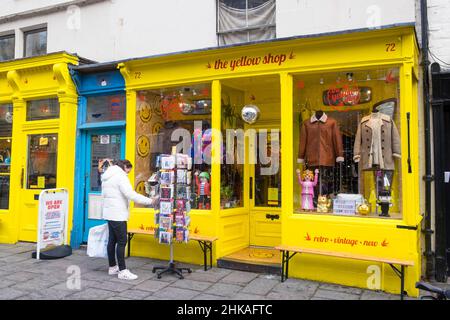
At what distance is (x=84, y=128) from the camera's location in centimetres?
883

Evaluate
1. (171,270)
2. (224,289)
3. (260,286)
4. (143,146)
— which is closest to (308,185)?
(260,286)

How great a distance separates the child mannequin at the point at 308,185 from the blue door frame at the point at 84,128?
12.6ft

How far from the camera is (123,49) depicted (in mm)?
9227

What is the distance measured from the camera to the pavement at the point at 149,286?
5480 mm

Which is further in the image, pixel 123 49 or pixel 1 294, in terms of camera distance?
pixel 123 49

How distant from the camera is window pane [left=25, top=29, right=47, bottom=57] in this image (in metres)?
10.3

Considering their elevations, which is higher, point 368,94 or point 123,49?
point 123,49

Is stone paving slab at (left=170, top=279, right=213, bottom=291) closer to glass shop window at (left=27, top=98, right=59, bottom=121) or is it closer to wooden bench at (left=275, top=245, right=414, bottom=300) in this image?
wooden bench at (left=275, top=245, right=414, bottom=300)

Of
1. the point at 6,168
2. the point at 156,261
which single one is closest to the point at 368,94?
the point at 156,261

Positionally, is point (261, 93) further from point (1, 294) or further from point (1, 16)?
point (1, 16)

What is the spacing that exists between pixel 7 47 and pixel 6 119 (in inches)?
91.8

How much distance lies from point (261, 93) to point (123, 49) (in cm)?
346

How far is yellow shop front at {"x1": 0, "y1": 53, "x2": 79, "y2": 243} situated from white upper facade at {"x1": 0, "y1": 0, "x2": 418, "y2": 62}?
4.06ft

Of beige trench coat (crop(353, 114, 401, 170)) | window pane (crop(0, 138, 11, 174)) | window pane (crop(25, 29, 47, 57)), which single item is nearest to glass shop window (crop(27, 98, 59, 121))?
window pane (crop(0, 138, 11, 174))
